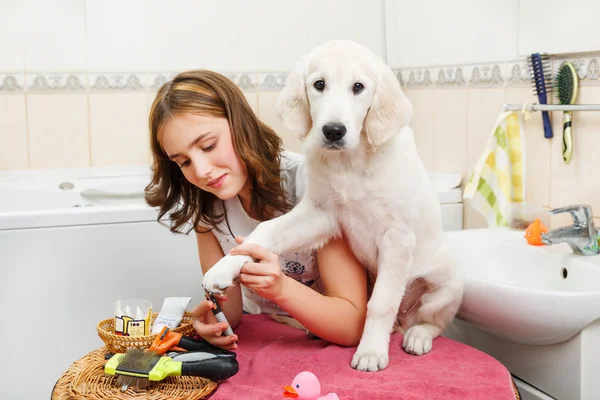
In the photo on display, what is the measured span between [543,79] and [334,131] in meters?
0.89

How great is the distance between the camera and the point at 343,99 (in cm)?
131

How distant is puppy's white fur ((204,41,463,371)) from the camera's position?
4.34 feet

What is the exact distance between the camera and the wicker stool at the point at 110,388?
47.1 inches

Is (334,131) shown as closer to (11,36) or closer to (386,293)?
(386,293)

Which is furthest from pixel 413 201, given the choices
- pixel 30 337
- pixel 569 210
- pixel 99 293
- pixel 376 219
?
pixel 30 337

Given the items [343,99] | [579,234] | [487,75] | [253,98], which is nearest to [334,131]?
[343,99]

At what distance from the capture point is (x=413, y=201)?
143 centimetres

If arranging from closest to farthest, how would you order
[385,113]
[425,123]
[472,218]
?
[385,113], [472,218], [425,123]

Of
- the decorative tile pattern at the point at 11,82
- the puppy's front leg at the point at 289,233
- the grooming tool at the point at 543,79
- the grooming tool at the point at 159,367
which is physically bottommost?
the grooming tool at the point at 159,367

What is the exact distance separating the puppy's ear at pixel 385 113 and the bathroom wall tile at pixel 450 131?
106 cm

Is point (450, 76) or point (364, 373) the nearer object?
point (364, 373)

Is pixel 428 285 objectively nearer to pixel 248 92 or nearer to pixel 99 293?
pixel 99 293

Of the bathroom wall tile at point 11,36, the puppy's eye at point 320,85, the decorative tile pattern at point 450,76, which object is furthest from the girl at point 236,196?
the bathroom wall tile at point 11,36

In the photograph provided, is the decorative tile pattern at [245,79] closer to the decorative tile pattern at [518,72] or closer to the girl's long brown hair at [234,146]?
the decorative tile pattern at [518,72]
